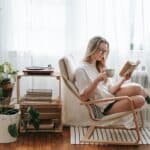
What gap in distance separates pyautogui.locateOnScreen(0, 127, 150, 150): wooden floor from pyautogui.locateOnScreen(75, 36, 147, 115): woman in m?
0.39

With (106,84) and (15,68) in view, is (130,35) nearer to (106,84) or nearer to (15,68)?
(106,84)

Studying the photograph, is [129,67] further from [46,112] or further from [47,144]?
[47,144]

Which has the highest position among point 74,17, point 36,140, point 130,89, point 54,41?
point 74,17

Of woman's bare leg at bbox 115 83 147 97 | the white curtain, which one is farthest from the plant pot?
woman's bare leg at bbox 115 83 147 97

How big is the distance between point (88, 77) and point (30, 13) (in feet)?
3.46

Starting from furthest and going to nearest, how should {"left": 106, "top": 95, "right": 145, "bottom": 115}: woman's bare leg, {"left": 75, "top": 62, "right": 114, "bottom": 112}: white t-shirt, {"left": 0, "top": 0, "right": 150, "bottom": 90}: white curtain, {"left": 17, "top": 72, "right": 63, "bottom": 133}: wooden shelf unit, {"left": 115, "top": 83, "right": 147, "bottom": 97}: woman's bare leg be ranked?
{"left": 0, "top": 0, "right": 150, "bottom": 90}: white curtain → {"left": 17, "top": 72, "right": 63, "bottom": 133}: wooden shelf unit → {"left": 115, "top": 83, "right": 147, "bottom": 97}: woman's bare leg → {"left": 75, "top": 62, "right": 114, "bottom": 112}: white t-shirt → {"left": 106, "top": 95, "right": 145, "bottom": 115}: woman's bare leg

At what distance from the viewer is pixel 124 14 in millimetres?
4059

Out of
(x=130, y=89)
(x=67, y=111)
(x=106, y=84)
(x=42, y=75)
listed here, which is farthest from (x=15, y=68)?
(x=130, y=89)

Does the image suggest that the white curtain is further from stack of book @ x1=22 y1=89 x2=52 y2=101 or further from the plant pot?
the plant pot

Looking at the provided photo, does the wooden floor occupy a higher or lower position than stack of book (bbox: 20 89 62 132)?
lower

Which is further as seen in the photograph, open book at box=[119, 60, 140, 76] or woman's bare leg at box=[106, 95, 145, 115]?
open book at box=[119, 60, 140, 76]

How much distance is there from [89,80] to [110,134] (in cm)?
72

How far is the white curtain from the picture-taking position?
158 inches

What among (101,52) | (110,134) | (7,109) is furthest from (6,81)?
(110,134)
